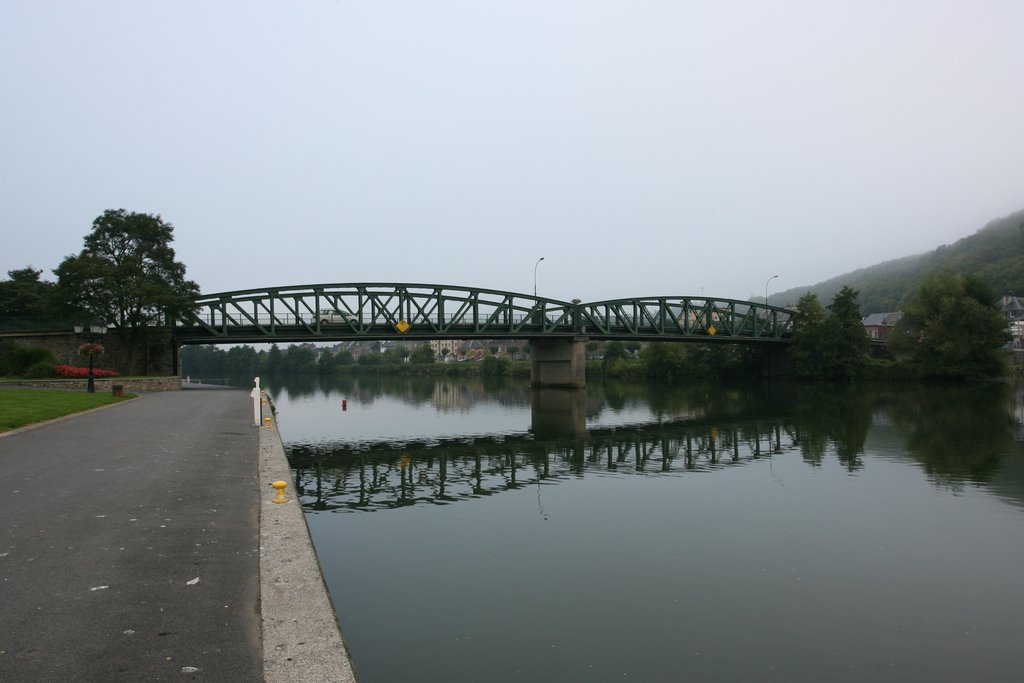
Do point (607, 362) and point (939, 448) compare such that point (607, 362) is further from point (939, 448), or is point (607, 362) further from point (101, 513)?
point (101, 513)

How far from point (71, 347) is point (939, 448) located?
194 feet

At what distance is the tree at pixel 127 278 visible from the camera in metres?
50.4

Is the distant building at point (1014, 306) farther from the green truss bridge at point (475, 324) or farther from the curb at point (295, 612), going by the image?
the curb at point (295, 612)

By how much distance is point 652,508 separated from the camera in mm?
15141

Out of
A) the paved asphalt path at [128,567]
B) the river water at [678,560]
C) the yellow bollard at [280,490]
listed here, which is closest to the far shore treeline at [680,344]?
the river water at [678,560]

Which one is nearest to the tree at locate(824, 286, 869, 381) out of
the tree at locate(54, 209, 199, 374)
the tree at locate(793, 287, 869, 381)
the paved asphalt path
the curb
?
the tree at locate(793, 287, 869, 381)

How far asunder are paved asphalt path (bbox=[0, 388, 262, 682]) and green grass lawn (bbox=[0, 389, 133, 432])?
7399mm

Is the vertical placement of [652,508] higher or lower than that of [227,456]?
lower

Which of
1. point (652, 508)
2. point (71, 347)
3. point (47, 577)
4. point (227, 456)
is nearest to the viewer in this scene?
point (47, 577)

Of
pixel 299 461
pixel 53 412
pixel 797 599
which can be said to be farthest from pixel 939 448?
pixel 53 412

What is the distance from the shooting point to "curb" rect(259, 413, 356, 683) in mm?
5535

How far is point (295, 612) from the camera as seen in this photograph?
6.67m

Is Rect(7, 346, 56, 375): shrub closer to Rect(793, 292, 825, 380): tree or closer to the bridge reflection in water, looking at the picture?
Result: the bridge reflection in water

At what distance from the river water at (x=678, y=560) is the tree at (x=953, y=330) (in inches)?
2078
